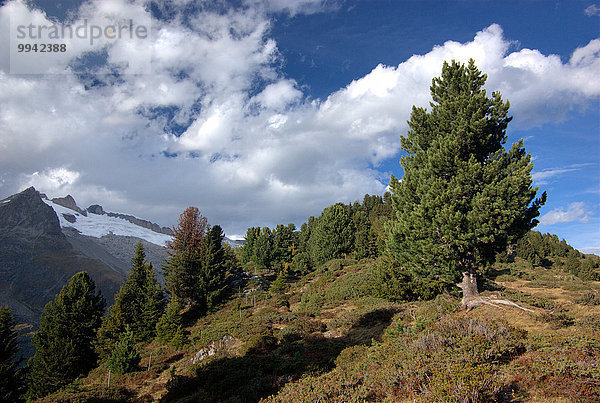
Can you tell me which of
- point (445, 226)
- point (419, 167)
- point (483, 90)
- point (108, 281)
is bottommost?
point (108, 281)

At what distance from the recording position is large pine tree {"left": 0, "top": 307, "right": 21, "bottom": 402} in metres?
20.5

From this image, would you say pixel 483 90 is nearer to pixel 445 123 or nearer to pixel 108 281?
pixel 445 123

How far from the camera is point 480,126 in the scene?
1427 centimetres

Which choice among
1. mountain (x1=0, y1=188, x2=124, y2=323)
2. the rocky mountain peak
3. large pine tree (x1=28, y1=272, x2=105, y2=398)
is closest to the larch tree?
large pine tree (x1=28, y1=272, x2=105, y2=398)

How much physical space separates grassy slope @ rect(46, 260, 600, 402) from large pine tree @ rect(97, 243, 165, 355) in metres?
5.40

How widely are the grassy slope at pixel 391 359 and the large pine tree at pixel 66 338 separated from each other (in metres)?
4.21

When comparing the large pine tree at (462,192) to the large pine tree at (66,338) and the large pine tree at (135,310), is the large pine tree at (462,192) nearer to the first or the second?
the large pine tree at (135,310)

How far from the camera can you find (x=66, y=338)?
26094 mm

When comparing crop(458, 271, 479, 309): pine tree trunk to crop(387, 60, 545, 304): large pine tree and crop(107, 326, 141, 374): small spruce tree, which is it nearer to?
crop(387, 60, 545, 304): large pine tree

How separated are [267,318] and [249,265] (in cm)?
5575

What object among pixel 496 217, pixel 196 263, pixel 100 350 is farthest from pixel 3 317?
pixel 496 217

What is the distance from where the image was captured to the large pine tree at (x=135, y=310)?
93.6 ft

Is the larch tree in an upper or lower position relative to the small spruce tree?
upper

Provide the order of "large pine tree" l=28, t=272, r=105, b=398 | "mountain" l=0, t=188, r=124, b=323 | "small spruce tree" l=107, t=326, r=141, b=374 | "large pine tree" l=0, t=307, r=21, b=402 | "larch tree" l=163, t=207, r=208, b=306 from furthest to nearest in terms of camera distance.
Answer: "mountain" l=0, t=188, r=124, b=323 < "larch tree" l=163, t=207, r=208, b=306 < "large pine tree" l=28, t=272, r=105, b=398 < "large pine tree" l=0, t=307, r=21, b=402 < "small spruce tree" l=107, t=326, r=141, b=374
